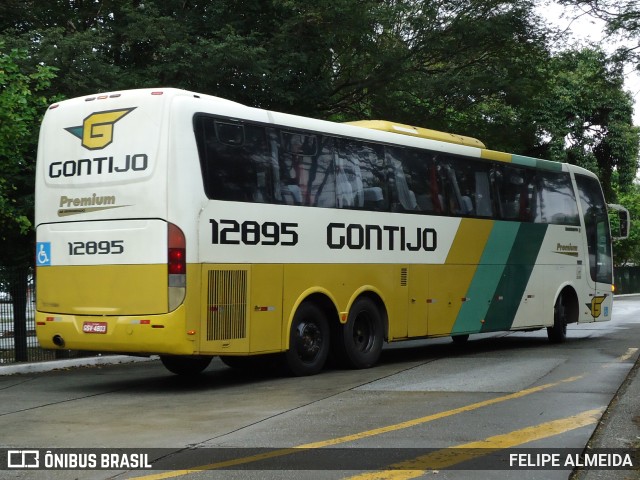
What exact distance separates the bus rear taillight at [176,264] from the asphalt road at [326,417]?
1.22 m

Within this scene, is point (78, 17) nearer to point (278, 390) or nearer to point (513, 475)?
point (278, 390)

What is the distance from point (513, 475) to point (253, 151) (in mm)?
7012

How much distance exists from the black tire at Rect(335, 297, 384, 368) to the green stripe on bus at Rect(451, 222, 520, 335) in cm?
211

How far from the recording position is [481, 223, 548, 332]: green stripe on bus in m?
17.9

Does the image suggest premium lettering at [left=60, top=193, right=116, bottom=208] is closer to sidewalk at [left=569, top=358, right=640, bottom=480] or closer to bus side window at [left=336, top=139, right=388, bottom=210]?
bus side window at [left=336, top=139, right=388, bottom=210]

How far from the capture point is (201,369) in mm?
14648

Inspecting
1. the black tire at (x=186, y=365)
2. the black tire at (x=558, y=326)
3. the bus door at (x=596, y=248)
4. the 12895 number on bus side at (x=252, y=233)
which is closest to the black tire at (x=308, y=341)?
the 12895 number on bus side at (x=252, y=233)

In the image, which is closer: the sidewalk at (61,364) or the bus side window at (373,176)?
the bus side window at (373,176)

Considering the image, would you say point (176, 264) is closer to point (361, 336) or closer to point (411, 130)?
point (361, 336)

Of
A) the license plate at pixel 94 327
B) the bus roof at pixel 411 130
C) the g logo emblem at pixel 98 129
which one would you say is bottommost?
the license plate at pixel 94 327

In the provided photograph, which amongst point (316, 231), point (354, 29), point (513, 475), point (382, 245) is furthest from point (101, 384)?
point (354, 29)

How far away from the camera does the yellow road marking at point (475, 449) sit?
692 centimetres

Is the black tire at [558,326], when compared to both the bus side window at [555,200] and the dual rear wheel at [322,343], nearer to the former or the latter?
the bus side window at [555,200]

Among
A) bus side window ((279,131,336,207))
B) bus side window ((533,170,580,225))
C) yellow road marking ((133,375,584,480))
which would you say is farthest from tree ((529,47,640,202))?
yellow road marking ((133,375,584,480))
